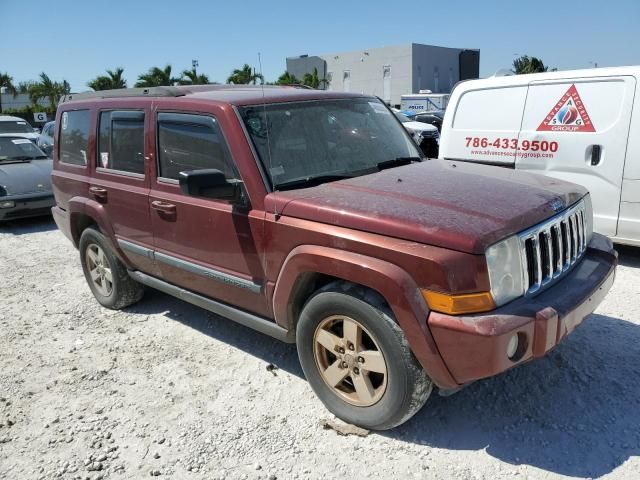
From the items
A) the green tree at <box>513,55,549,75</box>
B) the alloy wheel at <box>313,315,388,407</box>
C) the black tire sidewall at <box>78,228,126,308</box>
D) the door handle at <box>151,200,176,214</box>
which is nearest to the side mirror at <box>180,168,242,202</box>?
the door handle at <box>151,200,176,214</box>

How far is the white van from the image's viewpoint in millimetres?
5387

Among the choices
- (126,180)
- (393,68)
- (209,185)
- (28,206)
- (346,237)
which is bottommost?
(28,206)

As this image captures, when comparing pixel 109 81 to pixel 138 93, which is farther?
pixel 109 81

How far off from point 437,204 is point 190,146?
1.80 m

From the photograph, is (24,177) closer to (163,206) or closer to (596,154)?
(163,206)

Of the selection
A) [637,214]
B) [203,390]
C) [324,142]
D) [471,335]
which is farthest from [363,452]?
[637,214]

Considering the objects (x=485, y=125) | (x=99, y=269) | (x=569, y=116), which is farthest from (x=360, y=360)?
(x=485, y=125)

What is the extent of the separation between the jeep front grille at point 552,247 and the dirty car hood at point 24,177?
8533mm

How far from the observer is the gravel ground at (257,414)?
9.06ft

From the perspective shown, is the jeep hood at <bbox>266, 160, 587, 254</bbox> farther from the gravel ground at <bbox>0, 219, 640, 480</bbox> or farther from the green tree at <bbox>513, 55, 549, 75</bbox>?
the green tree at <bbox>513, 55, 549, 75</bbox>

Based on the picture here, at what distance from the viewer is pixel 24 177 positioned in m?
9.11

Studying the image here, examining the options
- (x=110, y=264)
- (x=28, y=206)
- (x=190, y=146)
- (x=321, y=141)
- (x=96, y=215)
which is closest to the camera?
(x=321, y=141)

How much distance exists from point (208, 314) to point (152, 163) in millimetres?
1516

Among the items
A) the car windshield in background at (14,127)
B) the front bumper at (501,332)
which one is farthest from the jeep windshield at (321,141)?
the car windshield in background at (14,127)
